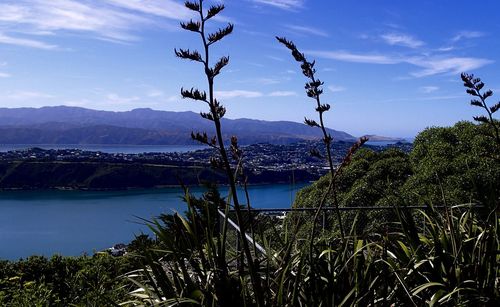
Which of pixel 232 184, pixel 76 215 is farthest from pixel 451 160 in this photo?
pixel 76 215

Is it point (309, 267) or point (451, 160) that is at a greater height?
point (451, 160)

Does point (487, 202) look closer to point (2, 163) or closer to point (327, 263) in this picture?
point (327, 263)

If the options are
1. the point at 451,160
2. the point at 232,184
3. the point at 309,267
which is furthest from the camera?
the point at 451,160

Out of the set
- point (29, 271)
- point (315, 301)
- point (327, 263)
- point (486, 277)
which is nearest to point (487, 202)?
point (486, 277)

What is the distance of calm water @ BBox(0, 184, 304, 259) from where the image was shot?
47.4m

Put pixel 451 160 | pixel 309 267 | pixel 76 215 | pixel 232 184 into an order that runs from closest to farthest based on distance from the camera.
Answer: pixel 232 184 → pixel 309 267 → pixel 451 160 → pixel 76 215

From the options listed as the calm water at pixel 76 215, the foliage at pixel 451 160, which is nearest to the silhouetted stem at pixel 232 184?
the foliage at pixel 451 160

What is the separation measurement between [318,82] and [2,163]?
10344cm

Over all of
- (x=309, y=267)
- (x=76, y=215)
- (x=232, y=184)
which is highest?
(x=232, y=184)

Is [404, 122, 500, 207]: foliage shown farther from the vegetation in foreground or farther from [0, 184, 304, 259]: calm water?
[0, 184, 304, 259]: calm water

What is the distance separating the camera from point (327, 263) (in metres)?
2.89

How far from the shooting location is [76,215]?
65125 millimetres

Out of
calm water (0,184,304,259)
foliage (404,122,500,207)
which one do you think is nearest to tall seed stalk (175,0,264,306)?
foliage (404,122,500,207)

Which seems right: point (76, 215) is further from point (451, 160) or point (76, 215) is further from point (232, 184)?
point (232, 184)
